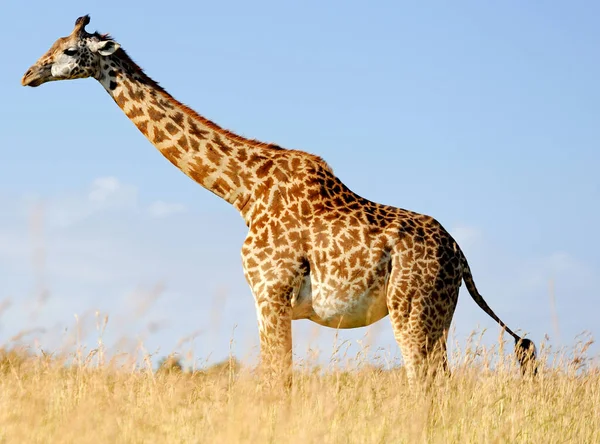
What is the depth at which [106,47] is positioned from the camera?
432 inches

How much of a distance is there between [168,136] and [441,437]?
4874mm

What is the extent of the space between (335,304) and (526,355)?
2.73m

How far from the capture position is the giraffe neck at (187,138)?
1049 cm

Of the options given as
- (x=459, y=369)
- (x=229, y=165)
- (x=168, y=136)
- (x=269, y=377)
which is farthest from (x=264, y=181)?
(x=459, y=369)

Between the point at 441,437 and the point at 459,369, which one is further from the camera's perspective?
the point at 459,369

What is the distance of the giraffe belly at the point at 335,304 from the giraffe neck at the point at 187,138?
54.8 inches

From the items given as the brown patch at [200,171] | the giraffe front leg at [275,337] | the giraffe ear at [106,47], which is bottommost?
the giraffe front leg at [275,337]

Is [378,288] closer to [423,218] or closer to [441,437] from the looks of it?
[423,218]

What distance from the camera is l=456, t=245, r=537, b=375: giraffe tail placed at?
10.7 metres

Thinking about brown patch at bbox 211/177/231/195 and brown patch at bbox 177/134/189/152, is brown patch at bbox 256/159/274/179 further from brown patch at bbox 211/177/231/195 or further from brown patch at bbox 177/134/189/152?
brown patch at bbox 177/134/189/152

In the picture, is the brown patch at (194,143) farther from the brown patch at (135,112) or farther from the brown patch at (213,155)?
the brown patch at (135,112)

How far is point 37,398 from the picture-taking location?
7453 mm

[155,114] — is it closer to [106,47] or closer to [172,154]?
[172,154]

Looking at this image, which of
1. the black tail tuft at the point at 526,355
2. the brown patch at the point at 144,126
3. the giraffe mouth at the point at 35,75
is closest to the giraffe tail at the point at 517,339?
the black tail tuft at the point at 526,355
